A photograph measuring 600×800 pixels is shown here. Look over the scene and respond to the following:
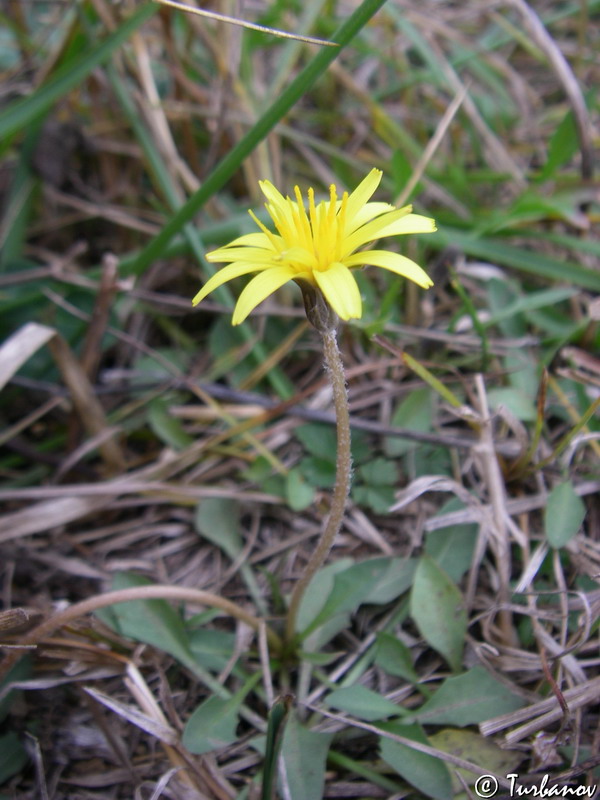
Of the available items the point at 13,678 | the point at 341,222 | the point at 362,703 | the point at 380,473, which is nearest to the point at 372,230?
the point at 341,222

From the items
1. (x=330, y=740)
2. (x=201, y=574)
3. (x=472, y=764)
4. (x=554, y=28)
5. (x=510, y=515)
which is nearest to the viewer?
(x=472, y=764)

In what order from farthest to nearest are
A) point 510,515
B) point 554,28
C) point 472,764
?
point 554,28 < point 510,515 < point 472,764

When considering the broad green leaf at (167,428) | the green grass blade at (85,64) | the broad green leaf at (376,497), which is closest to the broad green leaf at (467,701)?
the broad green leaf at (376,497)

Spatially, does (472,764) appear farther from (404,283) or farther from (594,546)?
(404,283)

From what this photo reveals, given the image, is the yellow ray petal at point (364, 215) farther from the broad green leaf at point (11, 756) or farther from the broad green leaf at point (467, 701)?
the broad green leaf at point (11, 756)

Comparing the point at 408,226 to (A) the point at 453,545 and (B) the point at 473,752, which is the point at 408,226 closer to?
(A) the point at 453,545

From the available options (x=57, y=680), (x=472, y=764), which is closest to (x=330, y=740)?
(x=472, y=764)

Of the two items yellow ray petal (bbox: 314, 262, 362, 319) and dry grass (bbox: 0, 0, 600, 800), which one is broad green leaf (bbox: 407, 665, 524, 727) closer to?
dry grass (bbox: 0, 0, 600, 800)
